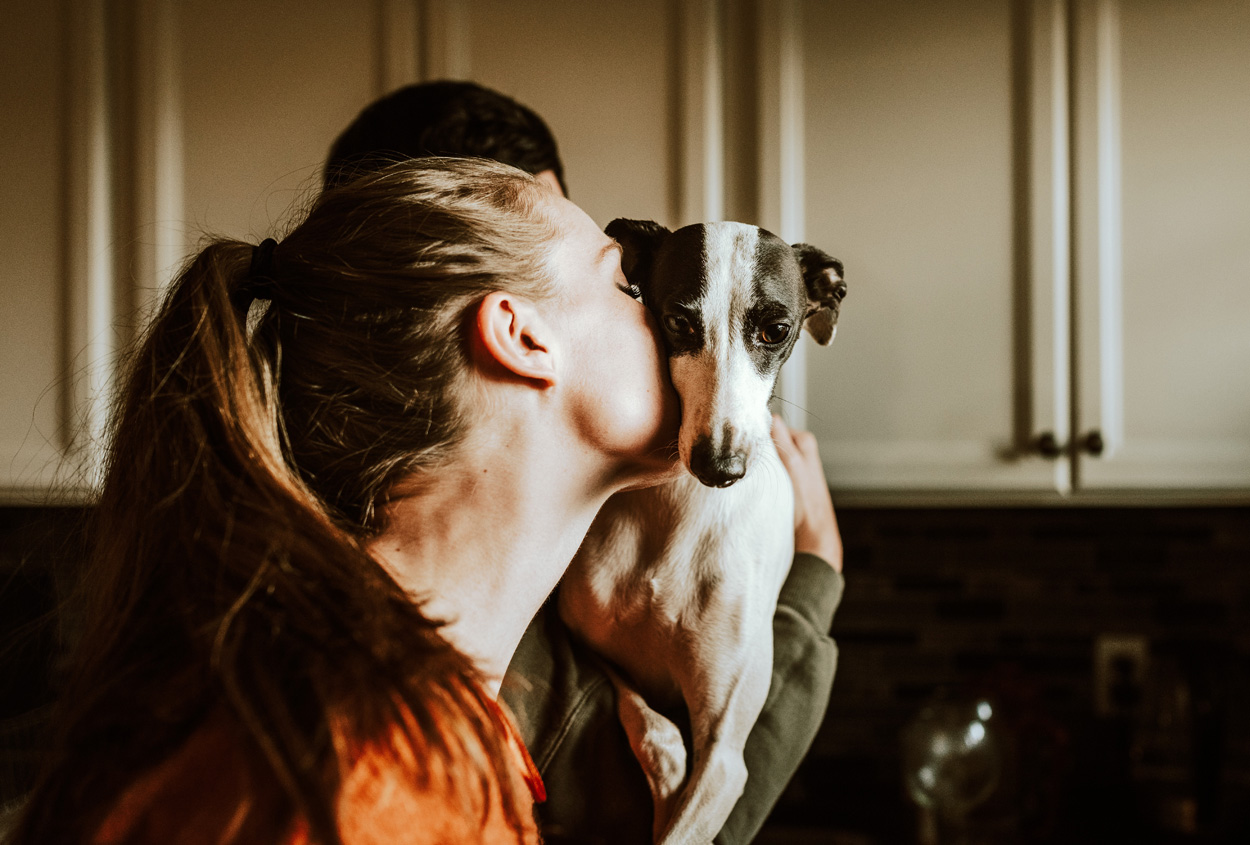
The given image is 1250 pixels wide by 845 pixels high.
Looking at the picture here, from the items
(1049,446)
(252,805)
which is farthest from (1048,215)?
(252,805)

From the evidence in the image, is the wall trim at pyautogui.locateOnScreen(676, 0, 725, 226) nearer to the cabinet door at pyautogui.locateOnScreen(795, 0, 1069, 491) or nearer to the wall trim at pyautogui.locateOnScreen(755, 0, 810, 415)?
the wall trim at pyautogui.locateOnScreen(755, 0, 810, 415)

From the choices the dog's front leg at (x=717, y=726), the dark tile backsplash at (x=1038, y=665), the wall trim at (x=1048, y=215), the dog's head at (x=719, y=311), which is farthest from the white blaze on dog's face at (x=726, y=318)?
the dark tile backsplash at (x=1038, y=665)

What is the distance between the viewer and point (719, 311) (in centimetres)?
56

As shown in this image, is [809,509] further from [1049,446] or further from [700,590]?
[1049,446]

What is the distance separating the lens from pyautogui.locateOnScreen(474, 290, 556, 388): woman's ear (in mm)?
550

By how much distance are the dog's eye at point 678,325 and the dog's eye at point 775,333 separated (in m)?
0.05

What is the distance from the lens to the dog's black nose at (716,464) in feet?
1.65

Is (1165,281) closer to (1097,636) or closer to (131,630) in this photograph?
(1097,636)

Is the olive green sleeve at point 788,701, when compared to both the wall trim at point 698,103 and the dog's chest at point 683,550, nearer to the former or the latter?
the dog's chest at point 683,550

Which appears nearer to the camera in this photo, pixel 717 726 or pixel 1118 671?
pixel 717 726

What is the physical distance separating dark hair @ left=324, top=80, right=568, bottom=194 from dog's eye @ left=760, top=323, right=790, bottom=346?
1.58ft

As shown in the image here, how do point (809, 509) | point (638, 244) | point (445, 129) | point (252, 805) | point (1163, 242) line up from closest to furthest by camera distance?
1. point (252, 805)
2. point (638, 244)
3. point (809, 509)
4. point (445, 129)
5. point (1163, 242)

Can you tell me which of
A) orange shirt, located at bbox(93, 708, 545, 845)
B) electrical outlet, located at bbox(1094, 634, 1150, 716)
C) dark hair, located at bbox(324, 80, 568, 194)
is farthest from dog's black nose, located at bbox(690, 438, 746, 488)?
electrical outlet, located at bbox(1094, 634, 1150, 716)

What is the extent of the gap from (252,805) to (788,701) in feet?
1.33
